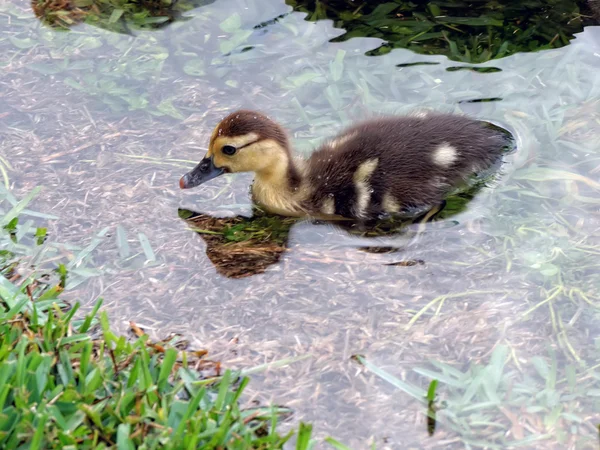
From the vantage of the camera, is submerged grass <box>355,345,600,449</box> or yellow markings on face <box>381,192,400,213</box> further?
yellow markings on face <box>381,192,400,213</box>

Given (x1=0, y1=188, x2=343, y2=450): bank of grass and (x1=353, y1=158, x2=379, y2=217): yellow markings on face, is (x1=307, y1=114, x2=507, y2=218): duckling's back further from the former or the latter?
(x1=0, y1=188, x2=343, y2=450): bank of grass

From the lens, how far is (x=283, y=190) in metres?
4.28

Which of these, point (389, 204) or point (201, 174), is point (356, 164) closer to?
point (389, 204)

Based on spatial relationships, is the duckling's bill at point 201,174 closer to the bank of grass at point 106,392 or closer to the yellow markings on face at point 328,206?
the yellow markings on face at point 328,206

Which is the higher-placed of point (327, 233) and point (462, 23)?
point (462, 23)

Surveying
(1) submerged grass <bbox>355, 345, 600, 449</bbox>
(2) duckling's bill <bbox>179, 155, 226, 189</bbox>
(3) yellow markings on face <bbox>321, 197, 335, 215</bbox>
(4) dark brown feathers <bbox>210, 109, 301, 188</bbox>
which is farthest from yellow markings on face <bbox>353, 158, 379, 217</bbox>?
(1) submerged grass <bbox>355, 345, 600, 449</bbox>

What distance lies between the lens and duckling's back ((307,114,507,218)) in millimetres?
4188

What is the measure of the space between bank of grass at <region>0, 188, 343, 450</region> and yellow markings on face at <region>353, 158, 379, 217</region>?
1.23 metres

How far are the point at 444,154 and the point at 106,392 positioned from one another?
6.83 feet

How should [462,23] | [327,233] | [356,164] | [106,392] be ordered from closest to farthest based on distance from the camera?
[106,392], [327,233], [356,164], [462,23]

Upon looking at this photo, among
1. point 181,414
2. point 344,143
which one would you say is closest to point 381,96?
point 344,143

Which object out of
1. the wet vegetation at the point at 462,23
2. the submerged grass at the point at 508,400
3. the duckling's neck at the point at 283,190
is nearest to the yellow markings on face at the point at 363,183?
the duckling's neck at the point at 283,190

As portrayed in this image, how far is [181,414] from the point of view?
299cm

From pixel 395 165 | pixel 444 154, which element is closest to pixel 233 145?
pixel 395 165
